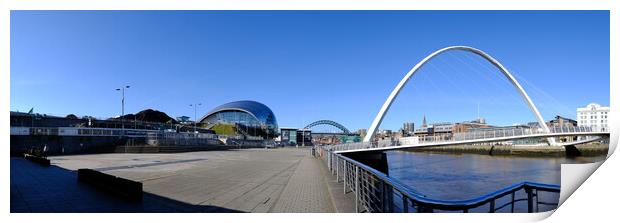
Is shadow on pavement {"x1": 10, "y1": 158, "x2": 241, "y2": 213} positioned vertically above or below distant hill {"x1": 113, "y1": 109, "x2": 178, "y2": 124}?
below

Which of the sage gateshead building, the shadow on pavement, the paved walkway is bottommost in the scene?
the paved walkway

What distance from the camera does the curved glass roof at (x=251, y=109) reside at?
121 meters

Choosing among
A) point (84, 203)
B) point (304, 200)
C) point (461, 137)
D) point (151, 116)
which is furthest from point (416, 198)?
point (151, 116)

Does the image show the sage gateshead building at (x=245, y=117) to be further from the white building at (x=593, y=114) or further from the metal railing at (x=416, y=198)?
the metal railing at (x=416, y=198)

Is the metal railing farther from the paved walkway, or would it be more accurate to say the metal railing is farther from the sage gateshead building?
the sage gateshead building

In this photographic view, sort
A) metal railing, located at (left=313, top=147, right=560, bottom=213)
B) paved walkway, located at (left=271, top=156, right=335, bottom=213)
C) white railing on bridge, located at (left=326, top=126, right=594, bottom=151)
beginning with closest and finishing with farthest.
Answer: metal railing, located at (left=313, top=147, right=560, bottom=213), paved walkway, located at (left=271, top=156, right=335, bottom=213), white railing on bridge, located at (left=326, top=126, right=594, bottom=151)

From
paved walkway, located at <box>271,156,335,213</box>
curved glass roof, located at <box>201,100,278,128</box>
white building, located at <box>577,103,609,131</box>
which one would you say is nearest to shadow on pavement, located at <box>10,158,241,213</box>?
paved walkway, located at <box>271,156,335,213</box>

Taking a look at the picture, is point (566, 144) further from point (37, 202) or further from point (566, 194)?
point (37, 202)

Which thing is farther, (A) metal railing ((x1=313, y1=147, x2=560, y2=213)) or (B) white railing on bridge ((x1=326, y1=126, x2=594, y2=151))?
(B) white railing on bridge ((x1=326, y1=126, x2=594, y2=151))

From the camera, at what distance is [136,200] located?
775 cm

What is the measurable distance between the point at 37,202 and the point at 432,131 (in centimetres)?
13486

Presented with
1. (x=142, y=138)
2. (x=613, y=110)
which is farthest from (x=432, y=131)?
(x=613, y=110)

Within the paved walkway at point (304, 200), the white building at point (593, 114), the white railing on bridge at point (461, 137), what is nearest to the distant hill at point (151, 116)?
the white railing on bridge at point (461, 137)

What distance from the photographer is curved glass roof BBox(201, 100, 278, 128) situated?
121 metres
